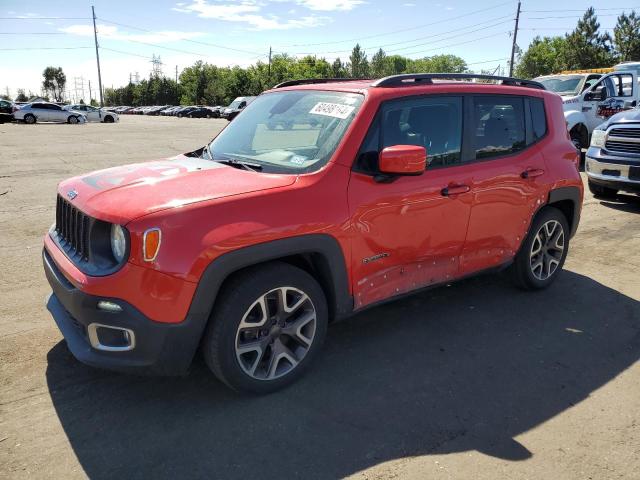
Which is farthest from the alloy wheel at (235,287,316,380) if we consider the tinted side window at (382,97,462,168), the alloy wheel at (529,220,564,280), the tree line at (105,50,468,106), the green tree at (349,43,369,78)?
the green tree at (349,43,369,78)

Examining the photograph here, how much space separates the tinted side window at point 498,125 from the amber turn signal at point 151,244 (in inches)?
98.8

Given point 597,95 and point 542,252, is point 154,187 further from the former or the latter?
point 597,95

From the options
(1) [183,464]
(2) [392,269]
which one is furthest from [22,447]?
(2) [392,269]

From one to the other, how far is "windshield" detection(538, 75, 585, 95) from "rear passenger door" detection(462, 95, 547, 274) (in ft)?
31.6

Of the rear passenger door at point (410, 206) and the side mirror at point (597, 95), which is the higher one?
the side mirror at point (597, 95)

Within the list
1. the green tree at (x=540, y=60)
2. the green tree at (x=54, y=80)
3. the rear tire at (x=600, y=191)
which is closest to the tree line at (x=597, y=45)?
the green tree at (x=540, y=60)

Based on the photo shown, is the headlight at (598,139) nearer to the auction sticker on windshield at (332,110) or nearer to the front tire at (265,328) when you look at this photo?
the auction sticker on windshield at (332,110)

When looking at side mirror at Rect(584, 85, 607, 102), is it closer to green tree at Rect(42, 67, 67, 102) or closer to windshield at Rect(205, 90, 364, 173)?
windshield at Rect(205, 90, 364, 173)

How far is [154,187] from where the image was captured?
2.91 m

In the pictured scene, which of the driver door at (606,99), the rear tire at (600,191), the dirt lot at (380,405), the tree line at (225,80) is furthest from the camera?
the tree line at (225,80)

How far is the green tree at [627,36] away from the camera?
68.3m

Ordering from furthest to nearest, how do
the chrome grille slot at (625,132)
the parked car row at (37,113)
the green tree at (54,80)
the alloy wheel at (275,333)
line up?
the green tree at (54,80)
the parked car row at (37,113)
the chrome grille slot at (625,132)
the alloy wheel at (275,333)

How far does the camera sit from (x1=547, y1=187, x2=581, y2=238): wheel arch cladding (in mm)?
4578

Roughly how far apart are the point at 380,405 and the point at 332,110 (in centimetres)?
192
